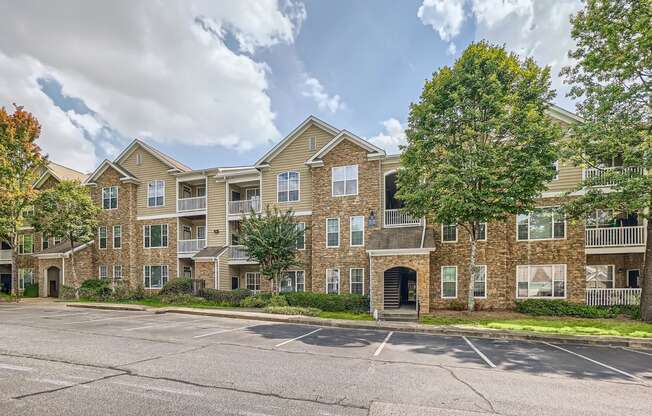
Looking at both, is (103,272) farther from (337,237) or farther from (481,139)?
(481,139)

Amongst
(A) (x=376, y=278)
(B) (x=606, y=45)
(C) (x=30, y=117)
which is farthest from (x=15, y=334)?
(B) (x=606, y=45)

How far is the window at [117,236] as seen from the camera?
1061 inches

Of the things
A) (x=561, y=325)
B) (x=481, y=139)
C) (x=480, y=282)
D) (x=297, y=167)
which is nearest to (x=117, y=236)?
(x=297, y=167)

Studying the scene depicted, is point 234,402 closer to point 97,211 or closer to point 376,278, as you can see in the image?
point 376,278

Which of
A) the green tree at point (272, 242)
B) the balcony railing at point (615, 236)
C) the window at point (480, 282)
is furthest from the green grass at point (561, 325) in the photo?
the green tree at point (272, 242)

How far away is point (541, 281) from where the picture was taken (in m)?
18.5

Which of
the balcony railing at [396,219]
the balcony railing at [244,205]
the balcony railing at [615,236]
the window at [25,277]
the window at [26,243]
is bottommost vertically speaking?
the window at [25,277]

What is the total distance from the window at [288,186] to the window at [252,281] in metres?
5.97

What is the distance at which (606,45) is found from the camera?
49.0 ft

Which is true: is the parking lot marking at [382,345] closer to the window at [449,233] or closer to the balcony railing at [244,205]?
the window at [449,233]

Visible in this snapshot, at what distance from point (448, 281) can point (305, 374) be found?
46.3 feet

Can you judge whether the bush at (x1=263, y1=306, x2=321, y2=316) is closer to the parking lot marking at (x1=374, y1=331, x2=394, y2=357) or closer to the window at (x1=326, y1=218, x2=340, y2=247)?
the window at (x1=326, y1=218, x2=340, y2=247)

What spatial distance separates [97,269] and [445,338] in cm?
2757

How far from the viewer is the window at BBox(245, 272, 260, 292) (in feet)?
80.3
